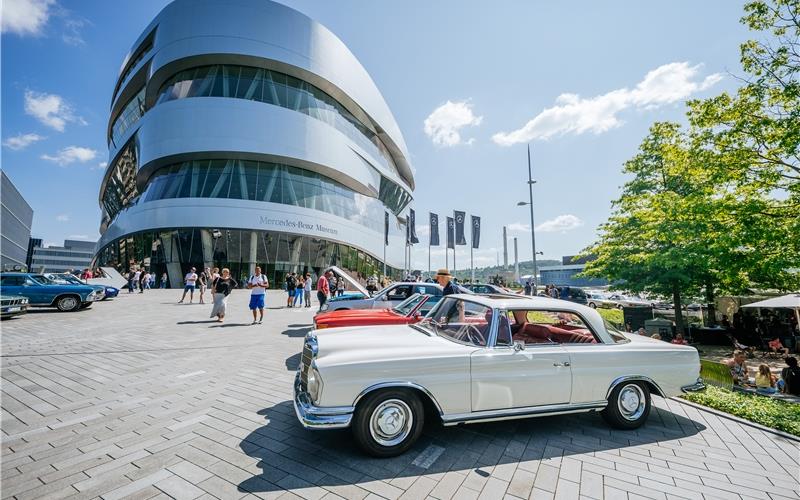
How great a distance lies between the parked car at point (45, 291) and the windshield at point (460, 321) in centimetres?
1519

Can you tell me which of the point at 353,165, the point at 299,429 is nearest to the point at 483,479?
the point at 299,429

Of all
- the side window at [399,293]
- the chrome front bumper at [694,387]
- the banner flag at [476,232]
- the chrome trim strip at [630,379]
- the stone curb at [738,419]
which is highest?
the banner flag at [476,232]

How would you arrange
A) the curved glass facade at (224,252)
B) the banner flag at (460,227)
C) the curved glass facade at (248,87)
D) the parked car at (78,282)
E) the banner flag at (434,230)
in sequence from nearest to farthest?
the parked car at (78,282), the curved glass facade at (224,252), the curved glass facade at (248,87), the banner flag at (460,227), the banner flag at (434,230)

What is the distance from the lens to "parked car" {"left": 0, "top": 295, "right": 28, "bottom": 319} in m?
10.1

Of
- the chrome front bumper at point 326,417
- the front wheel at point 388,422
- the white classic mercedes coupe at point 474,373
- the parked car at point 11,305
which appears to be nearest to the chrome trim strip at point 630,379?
the white classic mercedes coupe at point 474,373

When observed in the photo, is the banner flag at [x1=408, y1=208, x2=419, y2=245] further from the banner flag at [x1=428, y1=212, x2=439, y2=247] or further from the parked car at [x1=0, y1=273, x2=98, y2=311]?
the parked car at [x1=0, y1=273, x2=98, y2=311]

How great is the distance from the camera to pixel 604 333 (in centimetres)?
423

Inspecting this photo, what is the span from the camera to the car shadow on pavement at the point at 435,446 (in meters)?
2.96

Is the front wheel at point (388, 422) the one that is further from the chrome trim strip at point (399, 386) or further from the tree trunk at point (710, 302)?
the tree trunk at point (710, 302)

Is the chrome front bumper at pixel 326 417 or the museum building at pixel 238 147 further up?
the museum building at pixel 238 147

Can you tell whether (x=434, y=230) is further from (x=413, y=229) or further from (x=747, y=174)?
(x=747, y=174)

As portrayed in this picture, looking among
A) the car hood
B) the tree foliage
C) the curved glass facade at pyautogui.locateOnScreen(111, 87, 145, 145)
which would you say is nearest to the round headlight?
the car hood

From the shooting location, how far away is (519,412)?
3.57m

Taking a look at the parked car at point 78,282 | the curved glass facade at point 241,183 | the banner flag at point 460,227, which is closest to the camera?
the parked car at point 78,282
